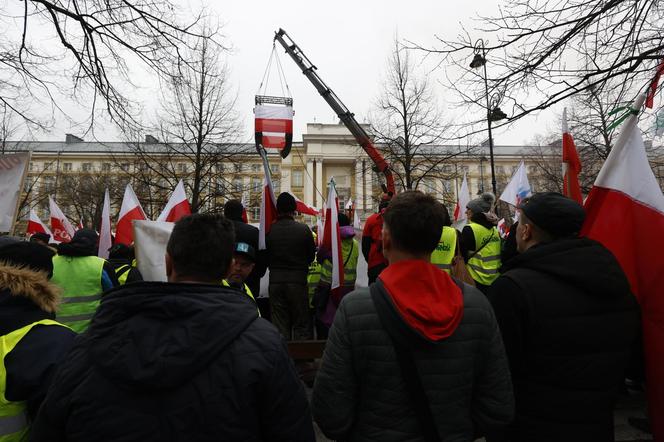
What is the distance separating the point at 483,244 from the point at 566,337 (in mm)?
3346

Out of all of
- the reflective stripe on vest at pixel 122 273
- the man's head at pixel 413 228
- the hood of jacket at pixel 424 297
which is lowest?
the reflective stripe on vest at pixel 122 273

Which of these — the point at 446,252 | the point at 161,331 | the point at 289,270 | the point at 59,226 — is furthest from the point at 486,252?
the point at 59,226

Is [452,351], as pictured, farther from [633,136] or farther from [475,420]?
[633,136]

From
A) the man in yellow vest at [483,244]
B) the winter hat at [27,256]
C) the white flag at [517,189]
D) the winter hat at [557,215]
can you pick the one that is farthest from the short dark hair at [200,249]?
the white flag at [517,189]

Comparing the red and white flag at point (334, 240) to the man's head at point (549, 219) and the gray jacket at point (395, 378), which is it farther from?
the gray jacket at point (395, 378)

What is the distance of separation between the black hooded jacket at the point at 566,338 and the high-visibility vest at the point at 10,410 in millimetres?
2170

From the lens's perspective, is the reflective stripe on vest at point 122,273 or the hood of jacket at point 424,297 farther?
the reflective stripe on vest at point 122,273

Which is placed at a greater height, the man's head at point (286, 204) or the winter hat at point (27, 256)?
the man's head at point (286, 204)

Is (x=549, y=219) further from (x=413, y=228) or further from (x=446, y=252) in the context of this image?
(x=446, y=252)

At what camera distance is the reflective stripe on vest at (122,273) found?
14.6 feet

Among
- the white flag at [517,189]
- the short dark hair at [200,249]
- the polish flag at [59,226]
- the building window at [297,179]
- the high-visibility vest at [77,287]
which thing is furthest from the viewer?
the building window at [297,179]

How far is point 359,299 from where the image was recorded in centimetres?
159

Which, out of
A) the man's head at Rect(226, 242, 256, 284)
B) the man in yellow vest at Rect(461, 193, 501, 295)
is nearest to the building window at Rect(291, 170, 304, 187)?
the man in yellow vest at Rect(461, 193, 501, 295)

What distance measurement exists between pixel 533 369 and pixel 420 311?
2.71 feet
